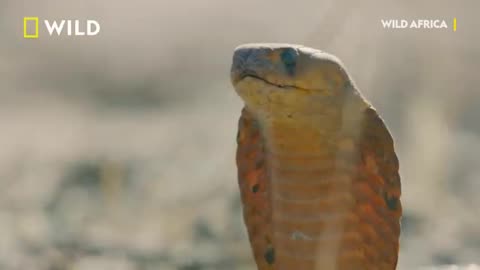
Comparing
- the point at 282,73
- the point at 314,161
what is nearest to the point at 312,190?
the point at 314,161

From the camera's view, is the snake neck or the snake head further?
the snake neck

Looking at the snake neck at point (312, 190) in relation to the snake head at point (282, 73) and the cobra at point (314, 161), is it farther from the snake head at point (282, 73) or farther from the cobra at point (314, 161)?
the snake head at point (282, 73)

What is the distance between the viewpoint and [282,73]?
4.79 meters

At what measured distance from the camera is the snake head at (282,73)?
4.77m

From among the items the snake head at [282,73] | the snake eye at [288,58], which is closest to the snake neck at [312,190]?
the snake head at [282,73]

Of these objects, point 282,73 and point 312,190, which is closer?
point 282,73

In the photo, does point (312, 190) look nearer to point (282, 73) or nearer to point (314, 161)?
point (314, 161)

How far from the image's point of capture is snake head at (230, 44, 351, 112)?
4.77 metres

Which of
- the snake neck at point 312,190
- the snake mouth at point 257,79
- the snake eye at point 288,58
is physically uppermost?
the snake eye at point 288,58

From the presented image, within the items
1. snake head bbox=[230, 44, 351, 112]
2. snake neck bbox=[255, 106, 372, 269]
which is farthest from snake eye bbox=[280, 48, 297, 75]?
snake neck bbox=[255, 106, 372, 269]

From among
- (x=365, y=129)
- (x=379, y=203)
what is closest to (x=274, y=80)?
(x=365, y=129)

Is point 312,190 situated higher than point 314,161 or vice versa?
point 314,161

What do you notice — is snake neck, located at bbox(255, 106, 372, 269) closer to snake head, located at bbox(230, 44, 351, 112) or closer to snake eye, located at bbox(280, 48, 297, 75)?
snake head, located at bbox(230, 44, 351, 112)

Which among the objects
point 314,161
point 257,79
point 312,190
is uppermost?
point 257,79
